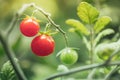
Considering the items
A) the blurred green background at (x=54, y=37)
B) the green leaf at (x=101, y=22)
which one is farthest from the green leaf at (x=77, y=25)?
the blurred green background at (x=54, y=37)

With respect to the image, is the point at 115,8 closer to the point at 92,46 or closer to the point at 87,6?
the point at 92,46

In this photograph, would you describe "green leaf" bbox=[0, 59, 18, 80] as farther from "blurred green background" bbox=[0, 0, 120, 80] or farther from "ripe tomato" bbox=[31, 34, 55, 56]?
"blurred green background" bbox=[0, 0, 120, 80]

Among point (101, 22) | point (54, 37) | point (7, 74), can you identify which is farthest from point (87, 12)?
point (54, 37)

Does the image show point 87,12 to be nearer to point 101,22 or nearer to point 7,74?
point 101,22

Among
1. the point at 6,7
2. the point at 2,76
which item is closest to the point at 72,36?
the point at 6,7

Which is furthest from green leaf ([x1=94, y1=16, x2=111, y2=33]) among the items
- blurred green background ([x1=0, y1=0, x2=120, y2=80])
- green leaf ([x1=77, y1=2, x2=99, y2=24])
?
blurred green background ([x1=0, y1=0, x2=120, y2=80])

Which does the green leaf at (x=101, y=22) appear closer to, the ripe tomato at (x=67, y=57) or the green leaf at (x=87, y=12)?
the green leaf at (x=87, y=12)
